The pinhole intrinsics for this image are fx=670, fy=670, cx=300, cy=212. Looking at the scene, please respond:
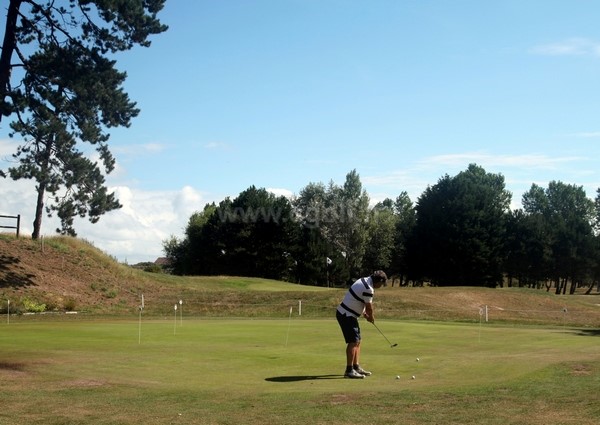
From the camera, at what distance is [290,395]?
1222 cm

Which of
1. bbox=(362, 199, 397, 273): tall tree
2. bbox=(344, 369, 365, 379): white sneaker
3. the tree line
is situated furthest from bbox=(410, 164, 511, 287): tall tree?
bbox=(344, 369, 365, 379): white sneaker

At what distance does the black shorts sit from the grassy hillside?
2470cm

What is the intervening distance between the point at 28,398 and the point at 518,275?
319ft

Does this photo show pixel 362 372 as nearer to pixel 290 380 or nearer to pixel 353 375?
pixel 353 375

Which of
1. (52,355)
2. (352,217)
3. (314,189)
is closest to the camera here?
(52,355)

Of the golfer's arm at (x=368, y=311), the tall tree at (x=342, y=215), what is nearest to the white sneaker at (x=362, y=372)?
the golfer's arm at (x=368, y=311)

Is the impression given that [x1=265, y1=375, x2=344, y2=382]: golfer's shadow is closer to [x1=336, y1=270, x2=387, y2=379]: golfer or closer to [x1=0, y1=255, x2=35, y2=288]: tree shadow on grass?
[x1=336, y1=270, x2=387, y2=379]: golfer

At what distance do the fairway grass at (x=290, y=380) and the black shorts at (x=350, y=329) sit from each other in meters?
0.88

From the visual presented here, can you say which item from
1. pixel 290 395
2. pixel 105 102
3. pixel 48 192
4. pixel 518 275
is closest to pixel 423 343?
pixel 290 395

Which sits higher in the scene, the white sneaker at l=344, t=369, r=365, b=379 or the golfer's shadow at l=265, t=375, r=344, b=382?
the white sneaker at l=344, t=369, r=365, b=379

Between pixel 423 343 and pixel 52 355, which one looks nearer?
pixel 52 355

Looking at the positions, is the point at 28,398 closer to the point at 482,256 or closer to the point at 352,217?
the point at 482,256

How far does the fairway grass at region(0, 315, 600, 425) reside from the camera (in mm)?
10250

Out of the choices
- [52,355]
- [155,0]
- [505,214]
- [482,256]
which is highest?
[155,0]
